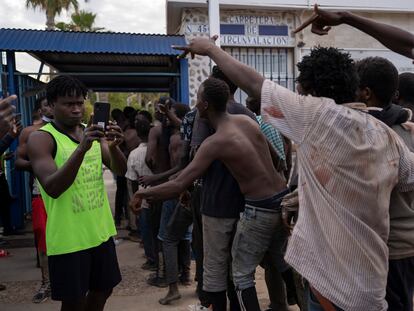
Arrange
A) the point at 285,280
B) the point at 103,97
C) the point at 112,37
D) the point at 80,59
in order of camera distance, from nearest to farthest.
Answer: the point at 285,280, the point at 112,37, the point at 80,59, the point at 103,97

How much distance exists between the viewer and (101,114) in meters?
2.88

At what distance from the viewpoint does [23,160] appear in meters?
4.95

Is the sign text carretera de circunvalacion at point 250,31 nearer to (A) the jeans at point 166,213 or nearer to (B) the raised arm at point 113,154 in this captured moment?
(A) the jeans at point 166,213

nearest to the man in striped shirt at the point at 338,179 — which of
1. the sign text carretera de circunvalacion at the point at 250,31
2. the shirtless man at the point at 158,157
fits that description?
the shirtless man at the point at 158,157

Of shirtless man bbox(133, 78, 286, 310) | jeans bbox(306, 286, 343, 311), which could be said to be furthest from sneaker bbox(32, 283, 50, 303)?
jeans bbox(306, 286, 343, 311)

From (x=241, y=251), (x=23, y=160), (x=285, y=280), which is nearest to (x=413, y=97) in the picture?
(x=241, y=251)

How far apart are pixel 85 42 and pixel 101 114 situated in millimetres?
3991

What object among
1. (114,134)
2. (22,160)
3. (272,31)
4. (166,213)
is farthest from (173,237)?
(272,31)

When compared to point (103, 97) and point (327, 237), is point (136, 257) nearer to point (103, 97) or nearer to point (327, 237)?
point (327, 237)

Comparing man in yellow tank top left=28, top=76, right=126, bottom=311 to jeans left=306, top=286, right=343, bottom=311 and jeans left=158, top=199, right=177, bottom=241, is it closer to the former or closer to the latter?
jeans left=306, top=286, right=343, bottom=311

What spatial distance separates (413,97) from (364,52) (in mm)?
6135

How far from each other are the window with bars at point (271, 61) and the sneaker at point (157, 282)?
4.66 metres

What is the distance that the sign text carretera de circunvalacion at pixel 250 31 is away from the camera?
8.16 m

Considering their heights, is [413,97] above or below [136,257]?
above
